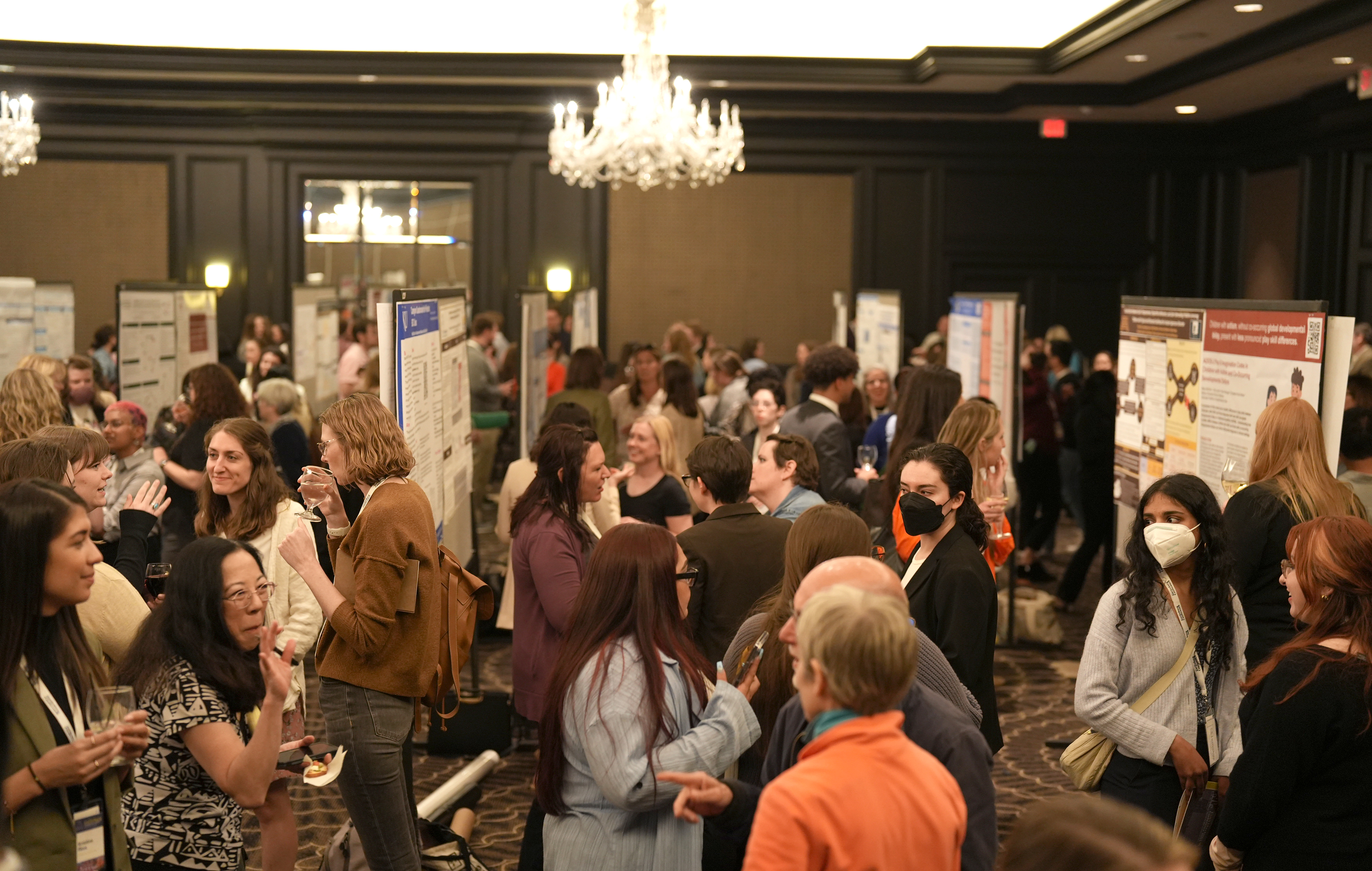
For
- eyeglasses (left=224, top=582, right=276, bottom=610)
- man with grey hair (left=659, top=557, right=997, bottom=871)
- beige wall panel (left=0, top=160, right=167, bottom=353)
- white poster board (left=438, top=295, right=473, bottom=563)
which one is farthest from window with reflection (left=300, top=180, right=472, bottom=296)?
man with grey hair (left=659, top=557, right=997, bottom=871)

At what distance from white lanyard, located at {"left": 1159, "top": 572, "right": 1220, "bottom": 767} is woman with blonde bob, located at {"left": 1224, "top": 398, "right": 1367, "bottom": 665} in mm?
544

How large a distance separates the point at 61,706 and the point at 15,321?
6599 millimetres

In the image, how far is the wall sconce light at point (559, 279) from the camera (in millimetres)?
14539

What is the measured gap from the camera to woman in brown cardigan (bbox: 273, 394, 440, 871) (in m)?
3.36

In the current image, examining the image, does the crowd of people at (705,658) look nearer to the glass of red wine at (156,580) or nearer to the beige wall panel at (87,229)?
the glass of red wine at (156,580)

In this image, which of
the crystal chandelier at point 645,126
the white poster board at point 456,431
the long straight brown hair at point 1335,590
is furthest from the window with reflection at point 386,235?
the long straight brown hair at point 1335,590

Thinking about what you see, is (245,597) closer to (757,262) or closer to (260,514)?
(260,514)

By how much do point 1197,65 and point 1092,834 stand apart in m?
10.6

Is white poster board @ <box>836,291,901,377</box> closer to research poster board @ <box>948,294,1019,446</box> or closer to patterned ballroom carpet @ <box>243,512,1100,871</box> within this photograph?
research poster board @ <box>948,294,1019,446</box>

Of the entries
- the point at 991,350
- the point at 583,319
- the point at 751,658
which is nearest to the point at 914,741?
the point at 751,658

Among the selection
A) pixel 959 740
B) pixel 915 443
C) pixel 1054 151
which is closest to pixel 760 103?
pixel 1054 151

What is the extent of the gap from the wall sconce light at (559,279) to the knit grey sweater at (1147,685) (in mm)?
11797

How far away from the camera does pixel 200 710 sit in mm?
2629

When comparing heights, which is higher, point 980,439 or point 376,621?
point 980,439
